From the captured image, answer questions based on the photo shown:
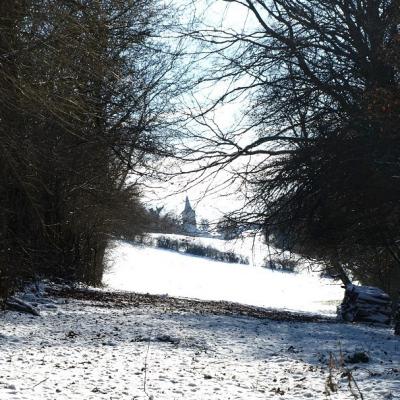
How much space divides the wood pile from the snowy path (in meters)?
6.55

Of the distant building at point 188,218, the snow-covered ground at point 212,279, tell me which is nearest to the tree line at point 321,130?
the distant building at point 188,218

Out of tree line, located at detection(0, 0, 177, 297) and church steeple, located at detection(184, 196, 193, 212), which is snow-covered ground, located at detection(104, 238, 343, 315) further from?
church steeple, located at detection(184, 196, 193, 212)

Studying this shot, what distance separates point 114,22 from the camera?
8.42m

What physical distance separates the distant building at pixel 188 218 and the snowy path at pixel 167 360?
8.51 feet

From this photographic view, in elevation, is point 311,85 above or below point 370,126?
above

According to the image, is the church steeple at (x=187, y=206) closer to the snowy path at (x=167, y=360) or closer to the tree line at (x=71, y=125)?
the tree line at (x=71, y=125)

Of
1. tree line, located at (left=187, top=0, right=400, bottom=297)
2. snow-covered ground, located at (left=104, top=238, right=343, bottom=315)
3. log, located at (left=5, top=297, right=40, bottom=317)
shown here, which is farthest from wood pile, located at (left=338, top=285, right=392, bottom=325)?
snow-covered ground, located at (left=104, top=238, right=343, bottom=315)

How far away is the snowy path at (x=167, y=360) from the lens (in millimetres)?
4707

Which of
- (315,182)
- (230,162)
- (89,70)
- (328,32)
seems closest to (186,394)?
(89,70)

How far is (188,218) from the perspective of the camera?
12.3 meters

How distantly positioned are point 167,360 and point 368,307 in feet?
38.3

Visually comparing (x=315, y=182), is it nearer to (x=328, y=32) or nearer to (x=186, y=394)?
(x=328, y=32)

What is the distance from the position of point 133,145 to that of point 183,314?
12.9 ft

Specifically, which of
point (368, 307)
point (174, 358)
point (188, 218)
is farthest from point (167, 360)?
point (368, 307)
